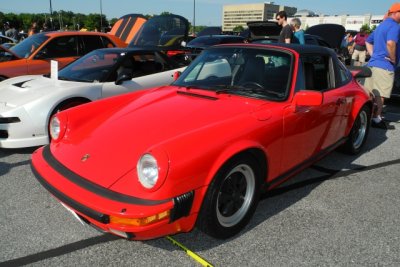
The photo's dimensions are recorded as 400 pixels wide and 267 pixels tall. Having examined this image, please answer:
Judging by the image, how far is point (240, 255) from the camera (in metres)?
2.47

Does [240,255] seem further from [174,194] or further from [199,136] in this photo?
[199,136]

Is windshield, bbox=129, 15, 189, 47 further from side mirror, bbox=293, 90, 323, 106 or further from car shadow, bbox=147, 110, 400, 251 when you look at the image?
side mirror, bbox=293, 90, 323, 106

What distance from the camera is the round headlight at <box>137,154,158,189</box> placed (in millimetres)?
2174

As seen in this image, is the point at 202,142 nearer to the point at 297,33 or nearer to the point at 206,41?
the point at 297,33

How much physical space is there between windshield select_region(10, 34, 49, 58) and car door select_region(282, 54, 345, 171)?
18.0 feet

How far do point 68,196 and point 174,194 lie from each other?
72 cm

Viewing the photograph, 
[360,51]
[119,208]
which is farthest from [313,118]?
[360,51]

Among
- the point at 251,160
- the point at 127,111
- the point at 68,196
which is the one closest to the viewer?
the point at 68,196

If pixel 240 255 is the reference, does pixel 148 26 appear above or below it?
above

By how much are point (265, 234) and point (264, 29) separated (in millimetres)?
7840

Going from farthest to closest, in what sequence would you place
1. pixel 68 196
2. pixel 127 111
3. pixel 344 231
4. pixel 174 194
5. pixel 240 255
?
pixel 127 111, pixel 344 231, pixel 240 255, pixel 68 196, pixel 174 194

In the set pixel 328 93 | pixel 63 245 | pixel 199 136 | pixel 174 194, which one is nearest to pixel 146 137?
pixel 199 136

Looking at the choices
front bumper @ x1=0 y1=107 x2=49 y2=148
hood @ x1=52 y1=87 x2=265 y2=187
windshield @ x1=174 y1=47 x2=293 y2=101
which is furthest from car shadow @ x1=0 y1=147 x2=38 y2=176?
windshield @ x1=174 y1=47 x2=293 y2=101

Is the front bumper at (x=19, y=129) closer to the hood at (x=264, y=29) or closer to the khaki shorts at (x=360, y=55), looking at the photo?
the hood at (x=264, y=29)
